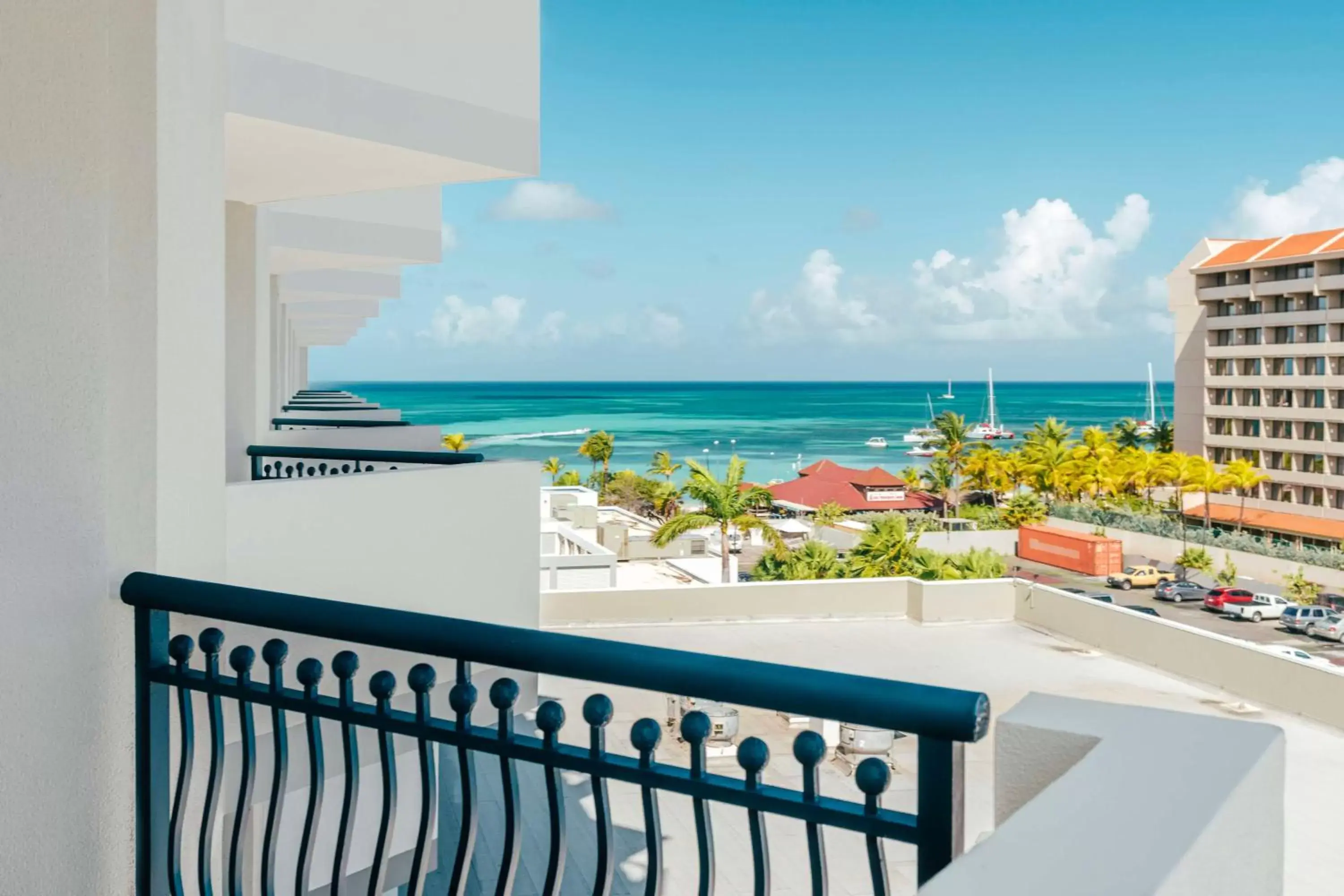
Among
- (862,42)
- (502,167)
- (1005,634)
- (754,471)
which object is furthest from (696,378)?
(502,167)

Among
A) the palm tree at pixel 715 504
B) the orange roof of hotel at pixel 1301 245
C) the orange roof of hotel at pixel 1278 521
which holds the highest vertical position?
the orange roof of hotel at pixel 1301 245

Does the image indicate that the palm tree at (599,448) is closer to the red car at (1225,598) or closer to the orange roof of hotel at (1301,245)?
the red car at (1225,598)

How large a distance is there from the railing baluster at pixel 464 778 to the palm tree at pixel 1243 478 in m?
48.2

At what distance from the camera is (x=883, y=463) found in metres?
81.6

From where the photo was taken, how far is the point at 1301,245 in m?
49.0

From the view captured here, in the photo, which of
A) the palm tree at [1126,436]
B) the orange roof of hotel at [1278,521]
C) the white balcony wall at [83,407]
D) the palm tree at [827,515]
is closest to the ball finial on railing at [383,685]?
the white balcony wall at [83,407]

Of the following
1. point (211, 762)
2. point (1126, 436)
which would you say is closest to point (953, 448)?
point (1126, 436)

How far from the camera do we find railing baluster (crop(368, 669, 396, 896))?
2.00 metres

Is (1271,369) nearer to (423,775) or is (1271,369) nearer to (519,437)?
(519,437)

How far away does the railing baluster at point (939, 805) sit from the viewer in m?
1.42

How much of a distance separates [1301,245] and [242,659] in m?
55.6

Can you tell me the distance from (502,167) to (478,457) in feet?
Answer: 6.21

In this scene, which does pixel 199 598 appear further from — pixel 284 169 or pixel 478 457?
pixel 284 169

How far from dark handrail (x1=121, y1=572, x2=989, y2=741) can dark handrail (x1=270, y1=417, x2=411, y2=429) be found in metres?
6.62
